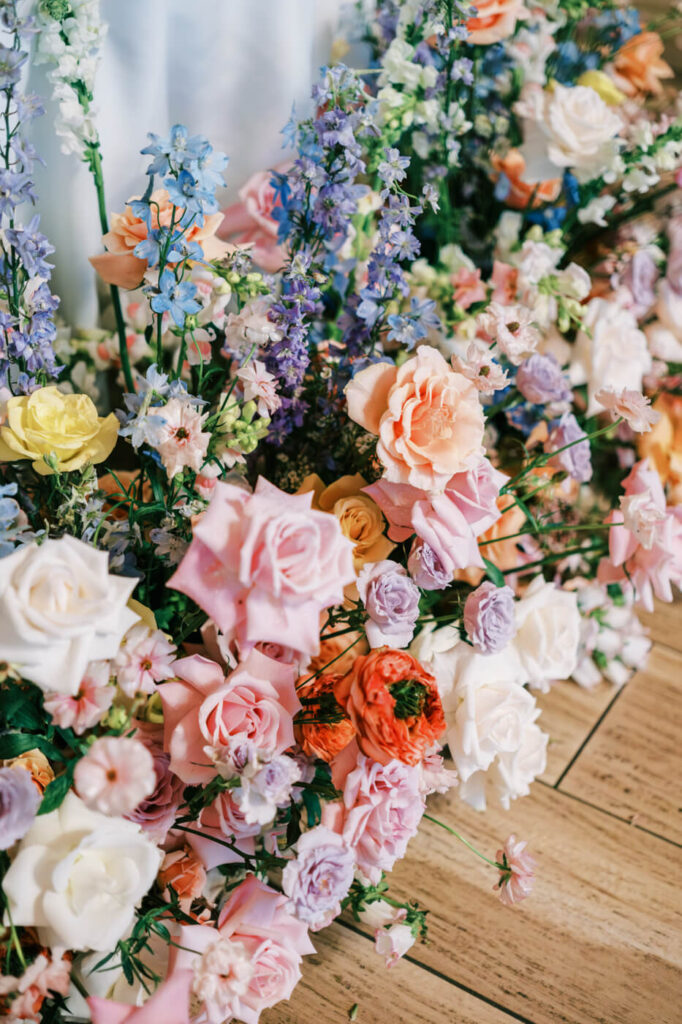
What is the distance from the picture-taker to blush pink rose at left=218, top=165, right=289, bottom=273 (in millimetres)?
938

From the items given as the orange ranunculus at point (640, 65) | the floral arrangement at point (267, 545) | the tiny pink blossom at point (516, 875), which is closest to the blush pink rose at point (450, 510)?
the floral arrangement at point (267, 545)

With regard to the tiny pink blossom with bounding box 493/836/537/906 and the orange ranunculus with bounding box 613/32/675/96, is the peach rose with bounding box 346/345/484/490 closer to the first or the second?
the tiny pink blossom with bounding box 493/836/537/906

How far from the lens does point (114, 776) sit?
1.63ft

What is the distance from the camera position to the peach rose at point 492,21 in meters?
0.96

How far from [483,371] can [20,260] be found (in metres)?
0.37

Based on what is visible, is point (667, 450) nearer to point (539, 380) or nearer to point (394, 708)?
point (539, 380)

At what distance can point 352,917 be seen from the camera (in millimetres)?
804

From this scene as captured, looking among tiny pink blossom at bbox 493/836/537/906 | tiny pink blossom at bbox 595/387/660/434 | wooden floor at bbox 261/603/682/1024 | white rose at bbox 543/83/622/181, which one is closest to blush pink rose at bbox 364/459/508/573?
tiny pink blossom at bbox 595/387/660/434

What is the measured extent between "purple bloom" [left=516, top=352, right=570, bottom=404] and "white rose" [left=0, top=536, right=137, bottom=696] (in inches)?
20.5

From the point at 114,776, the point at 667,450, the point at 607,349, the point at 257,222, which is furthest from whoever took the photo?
the point at 667,450

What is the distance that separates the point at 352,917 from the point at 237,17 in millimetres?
863

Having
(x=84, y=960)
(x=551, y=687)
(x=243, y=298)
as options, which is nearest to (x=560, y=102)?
(x=243, y=298)

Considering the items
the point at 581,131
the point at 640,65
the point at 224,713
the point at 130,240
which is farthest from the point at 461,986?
the point at 640,65

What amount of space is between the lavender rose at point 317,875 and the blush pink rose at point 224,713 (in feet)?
0.21
